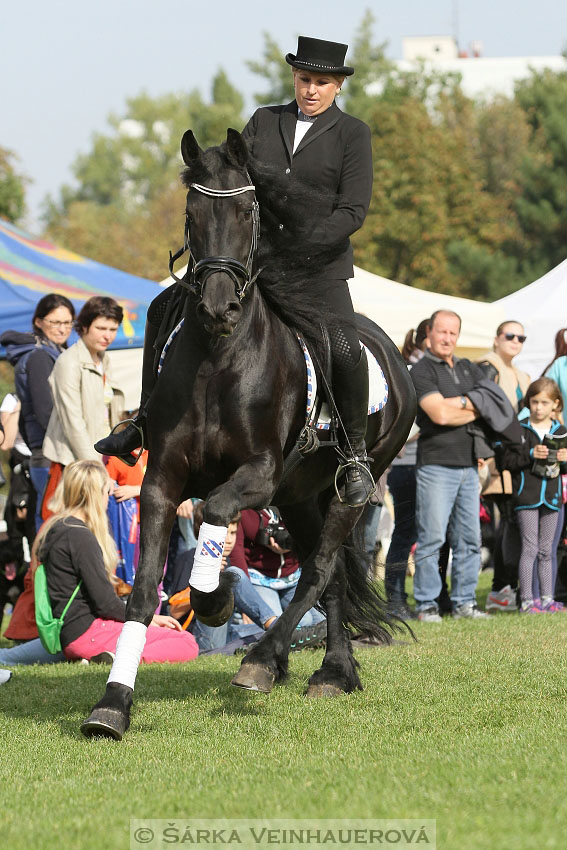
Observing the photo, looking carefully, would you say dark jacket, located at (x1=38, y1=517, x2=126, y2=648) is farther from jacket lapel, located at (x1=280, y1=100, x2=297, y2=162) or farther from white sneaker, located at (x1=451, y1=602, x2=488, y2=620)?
white sneaker, located at (x1=451, y1=602, x2=488, y2=620)

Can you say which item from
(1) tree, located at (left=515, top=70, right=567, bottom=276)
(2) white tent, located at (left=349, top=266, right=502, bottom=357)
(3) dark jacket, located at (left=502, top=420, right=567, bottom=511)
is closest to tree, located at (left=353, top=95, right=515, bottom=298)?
(1) tree, located at (left=515, top=70, right=567, bottom=276)

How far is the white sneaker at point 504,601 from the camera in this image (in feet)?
40.7

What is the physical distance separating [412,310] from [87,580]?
33.4ft

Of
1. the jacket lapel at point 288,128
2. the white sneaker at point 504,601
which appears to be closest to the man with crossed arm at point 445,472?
the white sneaker at point 504,601

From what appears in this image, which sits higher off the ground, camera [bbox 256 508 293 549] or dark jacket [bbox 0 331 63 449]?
dark jacket [bbox 0 331 63 449]

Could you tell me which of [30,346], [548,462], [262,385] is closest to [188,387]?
[262,385]

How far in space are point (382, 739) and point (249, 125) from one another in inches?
139

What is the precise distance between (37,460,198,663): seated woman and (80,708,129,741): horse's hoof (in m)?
3.16

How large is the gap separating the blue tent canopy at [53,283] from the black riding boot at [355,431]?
8.29m

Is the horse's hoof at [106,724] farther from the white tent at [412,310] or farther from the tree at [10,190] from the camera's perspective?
the tree at [10,190]

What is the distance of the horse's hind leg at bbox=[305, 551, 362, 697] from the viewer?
22.5 ft

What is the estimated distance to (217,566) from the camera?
580cm

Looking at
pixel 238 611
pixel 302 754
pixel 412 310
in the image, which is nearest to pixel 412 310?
pixel 412 310

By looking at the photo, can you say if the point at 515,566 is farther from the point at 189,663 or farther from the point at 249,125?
the point at 249,125
